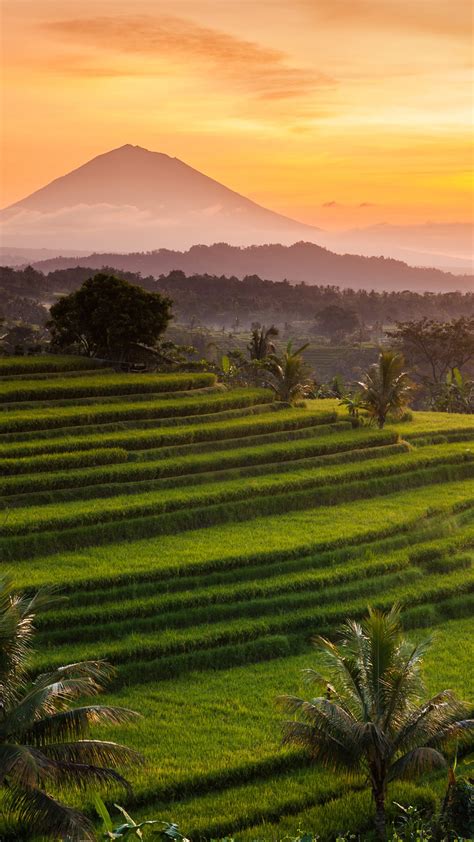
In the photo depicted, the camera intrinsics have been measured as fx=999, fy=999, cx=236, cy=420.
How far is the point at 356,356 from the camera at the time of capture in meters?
80.9

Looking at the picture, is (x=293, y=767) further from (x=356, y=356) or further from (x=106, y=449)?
(x=356, y=356)

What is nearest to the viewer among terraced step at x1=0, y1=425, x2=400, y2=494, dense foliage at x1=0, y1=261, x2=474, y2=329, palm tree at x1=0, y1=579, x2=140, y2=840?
palm tree at x1=0, y1=579, x2=140, y2=840

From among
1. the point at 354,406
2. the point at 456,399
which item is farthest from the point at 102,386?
the point at 456,399

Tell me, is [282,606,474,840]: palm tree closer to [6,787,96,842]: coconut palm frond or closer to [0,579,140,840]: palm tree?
[0,579,140,840]: palm tree

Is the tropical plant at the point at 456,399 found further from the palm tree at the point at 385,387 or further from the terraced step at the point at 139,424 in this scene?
the terraced step at the point at 139,424

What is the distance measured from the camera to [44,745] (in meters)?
10.7

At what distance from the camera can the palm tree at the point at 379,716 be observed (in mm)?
12312

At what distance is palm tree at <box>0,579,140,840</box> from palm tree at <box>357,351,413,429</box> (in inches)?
878

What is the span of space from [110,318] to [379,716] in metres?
26.5

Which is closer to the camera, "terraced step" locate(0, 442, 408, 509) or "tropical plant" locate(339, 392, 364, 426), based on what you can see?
"terraced step" locate(0, 442, 408, 509)

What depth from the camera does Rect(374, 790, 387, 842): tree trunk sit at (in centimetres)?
1251

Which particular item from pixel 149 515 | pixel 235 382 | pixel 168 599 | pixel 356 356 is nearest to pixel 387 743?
pixel 168 599

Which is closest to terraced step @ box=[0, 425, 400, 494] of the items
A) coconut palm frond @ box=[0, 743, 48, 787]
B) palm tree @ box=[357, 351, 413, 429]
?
palm tree @ box=[357, 351, 413, 429]

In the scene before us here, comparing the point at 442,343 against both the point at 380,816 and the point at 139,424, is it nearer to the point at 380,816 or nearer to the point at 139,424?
the point at 139,424
